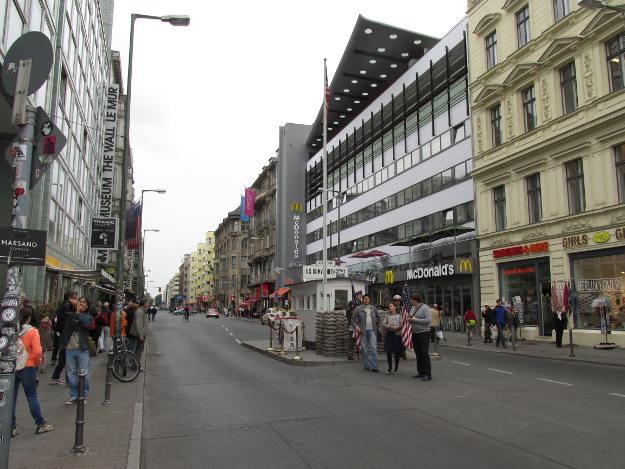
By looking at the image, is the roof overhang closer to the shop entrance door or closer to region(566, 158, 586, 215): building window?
region(566, 158, 586, 215): building window

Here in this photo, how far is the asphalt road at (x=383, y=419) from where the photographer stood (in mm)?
5828

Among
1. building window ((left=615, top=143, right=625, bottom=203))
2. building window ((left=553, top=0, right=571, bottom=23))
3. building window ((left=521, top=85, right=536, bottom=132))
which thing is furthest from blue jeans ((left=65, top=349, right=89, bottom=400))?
building window ((left=553, top=0, right=571, bottom=23))

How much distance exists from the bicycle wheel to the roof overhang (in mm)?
33274

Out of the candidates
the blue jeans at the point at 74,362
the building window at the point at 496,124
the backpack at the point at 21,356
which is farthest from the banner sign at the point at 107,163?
the backpack at the point at 21,356

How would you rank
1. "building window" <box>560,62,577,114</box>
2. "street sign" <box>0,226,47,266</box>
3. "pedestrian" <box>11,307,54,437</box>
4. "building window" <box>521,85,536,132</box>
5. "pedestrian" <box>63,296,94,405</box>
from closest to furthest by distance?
1. "street sign" <box>0,226,47,266</box>
2. "pedestrian" <box>11,307,54,437</box>
3. "pedestrian" <box>63,296,94,405</box>
4. "building window" <box>560,62,577,114</box>
5. "building window" <box>521,85,536,132</box>

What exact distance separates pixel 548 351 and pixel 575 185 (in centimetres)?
736

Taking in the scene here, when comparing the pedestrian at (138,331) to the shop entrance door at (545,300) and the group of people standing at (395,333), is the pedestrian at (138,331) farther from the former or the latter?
the shop entrance door at (545,300)

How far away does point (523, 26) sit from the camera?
2517 centimetres

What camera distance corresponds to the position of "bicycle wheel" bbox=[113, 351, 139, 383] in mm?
12000

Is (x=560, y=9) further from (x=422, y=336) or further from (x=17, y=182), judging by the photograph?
(x=17, y=182)

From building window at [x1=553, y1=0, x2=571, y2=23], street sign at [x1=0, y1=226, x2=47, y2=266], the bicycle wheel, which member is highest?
building window at [x1=553, y1=0, x2=571, y2=23]

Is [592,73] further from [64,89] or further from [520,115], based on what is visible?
[64,89]

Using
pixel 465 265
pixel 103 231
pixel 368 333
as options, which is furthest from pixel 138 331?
pixel 465 265

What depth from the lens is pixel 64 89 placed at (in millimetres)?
24828
